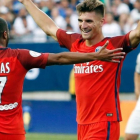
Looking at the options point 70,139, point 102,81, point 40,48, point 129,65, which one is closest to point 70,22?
point 40,48

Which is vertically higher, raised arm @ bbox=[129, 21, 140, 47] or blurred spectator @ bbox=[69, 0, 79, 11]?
blurred spectator @ bbox=[69, 0, 79, 11]

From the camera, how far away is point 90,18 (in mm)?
7125

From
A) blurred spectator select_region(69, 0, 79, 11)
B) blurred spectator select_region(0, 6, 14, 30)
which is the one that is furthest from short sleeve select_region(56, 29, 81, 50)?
blurred spectator select_region(69, 0, 79, 11)

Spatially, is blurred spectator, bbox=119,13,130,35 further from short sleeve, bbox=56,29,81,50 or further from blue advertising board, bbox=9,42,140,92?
short sleeve, bbox=56,29,81,50

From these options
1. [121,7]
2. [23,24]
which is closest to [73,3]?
[121,7]

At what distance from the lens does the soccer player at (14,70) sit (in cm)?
620

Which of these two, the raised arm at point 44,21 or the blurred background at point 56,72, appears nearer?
the raised arm at point 44,21

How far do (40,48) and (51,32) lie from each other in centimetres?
765

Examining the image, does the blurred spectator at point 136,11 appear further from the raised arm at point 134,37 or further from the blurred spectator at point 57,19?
the raised arm at point 134,37

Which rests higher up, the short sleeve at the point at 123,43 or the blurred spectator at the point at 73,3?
the blurred spectator at the point at 73,3

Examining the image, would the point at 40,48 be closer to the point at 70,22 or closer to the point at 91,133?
the point at 70,22

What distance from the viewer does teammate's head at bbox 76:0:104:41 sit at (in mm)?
7082

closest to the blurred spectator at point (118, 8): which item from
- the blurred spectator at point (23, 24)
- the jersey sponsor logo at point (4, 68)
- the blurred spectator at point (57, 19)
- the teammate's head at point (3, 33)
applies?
the blurred spectator at point (57, 19)

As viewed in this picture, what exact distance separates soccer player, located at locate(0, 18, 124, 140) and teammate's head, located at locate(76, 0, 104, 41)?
0.89 meters
